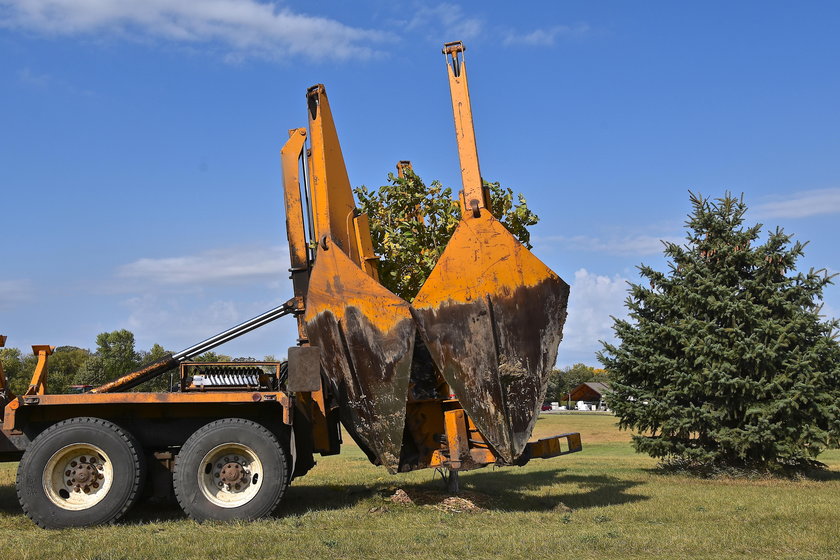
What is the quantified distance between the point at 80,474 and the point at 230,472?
150 centimetres

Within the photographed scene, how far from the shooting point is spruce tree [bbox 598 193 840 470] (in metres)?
13.5

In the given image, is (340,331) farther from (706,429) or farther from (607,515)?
(706,429)

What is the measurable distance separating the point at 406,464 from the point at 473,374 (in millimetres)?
1412

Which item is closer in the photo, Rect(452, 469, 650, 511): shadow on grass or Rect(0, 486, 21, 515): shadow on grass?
Rect(0, 486, 21, 515): shadow on grass

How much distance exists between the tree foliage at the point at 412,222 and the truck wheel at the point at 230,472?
12.8 ft

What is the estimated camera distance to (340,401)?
8.87m

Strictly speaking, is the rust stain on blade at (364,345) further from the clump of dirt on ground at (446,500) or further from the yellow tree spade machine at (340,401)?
the clump of dirt on ground at (446,500)

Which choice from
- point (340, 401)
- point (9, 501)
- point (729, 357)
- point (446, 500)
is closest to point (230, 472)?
point (340, 401)

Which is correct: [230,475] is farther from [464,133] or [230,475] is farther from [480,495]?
[464,133]

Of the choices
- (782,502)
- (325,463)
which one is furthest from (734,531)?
(325,463)

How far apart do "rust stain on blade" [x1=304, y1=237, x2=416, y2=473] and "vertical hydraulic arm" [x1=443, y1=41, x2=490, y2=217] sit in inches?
51.7

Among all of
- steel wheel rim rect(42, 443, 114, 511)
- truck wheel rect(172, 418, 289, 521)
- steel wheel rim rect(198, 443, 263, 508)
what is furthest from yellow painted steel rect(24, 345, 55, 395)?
steel wheel rim rect(198, 443, 263, 508)

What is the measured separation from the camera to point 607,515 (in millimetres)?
9031

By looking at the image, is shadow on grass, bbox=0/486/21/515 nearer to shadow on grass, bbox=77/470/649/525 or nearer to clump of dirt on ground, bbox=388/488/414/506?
shadow on grass, bbox=77/470/649/525
